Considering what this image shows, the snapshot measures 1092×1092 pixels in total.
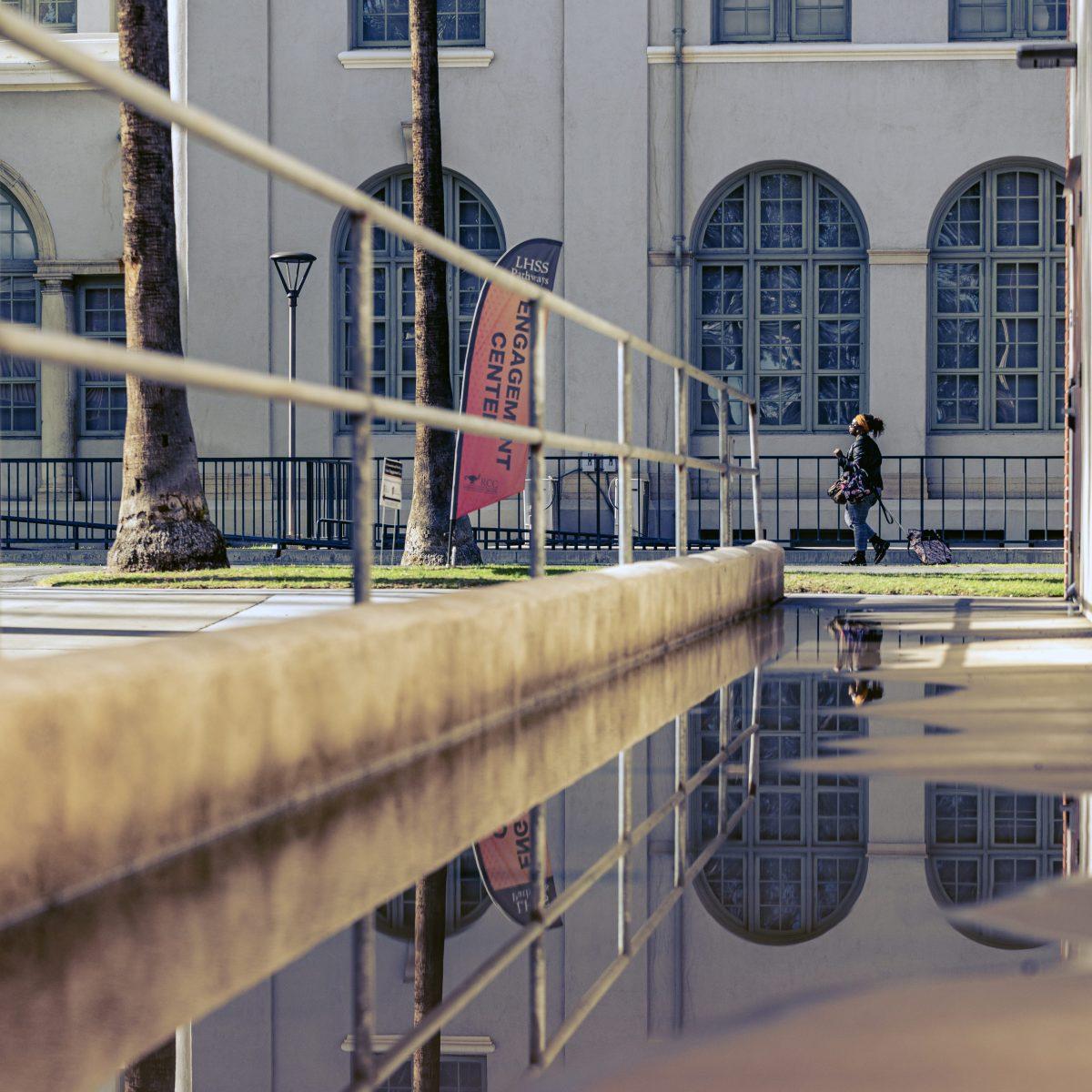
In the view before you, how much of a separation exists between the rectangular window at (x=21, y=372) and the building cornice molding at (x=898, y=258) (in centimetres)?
1198

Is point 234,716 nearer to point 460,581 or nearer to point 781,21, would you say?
point 460,581

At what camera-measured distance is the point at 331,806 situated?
405cm

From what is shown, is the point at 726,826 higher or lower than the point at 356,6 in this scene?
lower

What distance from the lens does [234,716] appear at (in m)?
3.67

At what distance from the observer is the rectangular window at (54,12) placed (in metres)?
26.7

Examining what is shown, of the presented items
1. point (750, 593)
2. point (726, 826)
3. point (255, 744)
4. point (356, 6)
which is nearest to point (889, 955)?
point (726, 826)

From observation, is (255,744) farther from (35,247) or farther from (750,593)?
(35,247)

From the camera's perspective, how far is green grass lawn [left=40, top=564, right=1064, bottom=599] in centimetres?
1345

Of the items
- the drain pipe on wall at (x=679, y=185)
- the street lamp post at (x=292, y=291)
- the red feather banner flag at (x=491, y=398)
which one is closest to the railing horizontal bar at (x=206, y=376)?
the red feather banner flag at (x=491, y=398)

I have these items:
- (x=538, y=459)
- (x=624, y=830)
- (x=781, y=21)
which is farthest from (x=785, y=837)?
(x=781, y=21)

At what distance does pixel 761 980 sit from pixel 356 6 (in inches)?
960

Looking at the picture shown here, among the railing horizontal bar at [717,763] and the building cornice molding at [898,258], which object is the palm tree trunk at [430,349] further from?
the railing horizontal bar at [717,763]

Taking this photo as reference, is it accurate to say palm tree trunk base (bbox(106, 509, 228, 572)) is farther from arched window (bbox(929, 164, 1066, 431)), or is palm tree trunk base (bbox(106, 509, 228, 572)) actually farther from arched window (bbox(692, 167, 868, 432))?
arched window (bbox(929, 164, 1066, 431))

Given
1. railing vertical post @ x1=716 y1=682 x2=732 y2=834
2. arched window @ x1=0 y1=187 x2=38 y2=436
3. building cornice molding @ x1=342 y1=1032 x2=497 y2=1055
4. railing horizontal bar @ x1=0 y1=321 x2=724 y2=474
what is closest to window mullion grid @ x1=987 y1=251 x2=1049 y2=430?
arched window @ x1=0 y1=187 x2=38 y2=436
